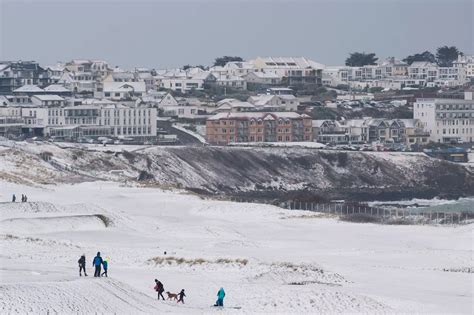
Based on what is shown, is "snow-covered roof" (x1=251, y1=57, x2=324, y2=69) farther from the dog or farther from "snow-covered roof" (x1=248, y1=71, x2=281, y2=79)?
the dog

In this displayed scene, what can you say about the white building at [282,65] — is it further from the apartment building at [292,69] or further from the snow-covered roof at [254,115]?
the snow-covered roof at [254,115]

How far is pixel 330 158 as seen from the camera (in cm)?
8944

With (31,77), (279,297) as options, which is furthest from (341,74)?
(279,297)

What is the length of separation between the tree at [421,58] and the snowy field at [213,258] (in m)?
115

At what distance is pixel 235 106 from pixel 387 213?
50.8m

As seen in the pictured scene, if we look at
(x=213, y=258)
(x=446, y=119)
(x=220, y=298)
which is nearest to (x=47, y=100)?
(x=446, y=119)

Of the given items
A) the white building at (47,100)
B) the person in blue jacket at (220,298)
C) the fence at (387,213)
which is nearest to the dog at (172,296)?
the person in blue jacket at (220,298)

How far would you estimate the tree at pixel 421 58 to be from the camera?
17012 cm

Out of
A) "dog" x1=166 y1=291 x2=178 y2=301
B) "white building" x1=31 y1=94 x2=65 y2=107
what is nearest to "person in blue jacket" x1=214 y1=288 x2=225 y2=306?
"dog" x1=166 y1=291 x2=178 y2=301

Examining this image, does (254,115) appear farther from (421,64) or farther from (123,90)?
(421,64)

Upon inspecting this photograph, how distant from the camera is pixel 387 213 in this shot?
206 ft

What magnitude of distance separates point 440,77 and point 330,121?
48672 millimetres

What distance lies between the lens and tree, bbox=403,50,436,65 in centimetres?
17012

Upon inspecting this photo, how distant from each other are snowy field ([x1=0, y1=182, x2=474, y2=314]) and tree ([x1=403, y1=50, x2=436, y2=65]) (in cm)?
11491
